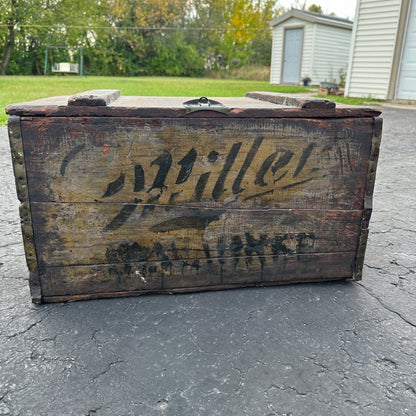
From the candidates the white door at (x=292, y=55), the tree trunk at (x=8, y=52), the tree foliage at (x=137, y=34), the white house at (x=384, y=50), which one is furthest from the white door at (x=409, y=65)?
the tree trunk at (x=8, y=52)

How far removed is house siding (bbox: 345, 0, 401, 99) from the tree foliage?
1760 centimetres

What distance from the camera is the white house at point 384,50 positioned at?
867 centimetres

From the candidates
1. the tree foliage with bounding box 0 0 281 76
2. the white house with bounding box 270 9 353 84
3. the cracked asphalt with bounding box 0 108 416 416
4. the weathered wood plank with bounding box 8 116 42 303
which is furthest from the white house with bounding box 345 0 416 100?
the tree foliage with bounding box 0 0 281 76

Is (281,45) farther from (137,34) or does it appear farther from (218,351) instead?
(218,351)

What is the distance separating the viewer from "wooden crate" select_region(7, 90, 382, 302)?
1.41 meters

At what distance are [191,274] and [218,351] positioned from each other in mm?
397

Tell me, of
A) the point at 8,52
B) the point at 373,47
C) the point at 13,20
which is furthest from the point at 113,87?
the point at 13,20

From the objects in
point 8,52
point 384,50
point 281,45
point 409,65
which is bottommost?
point 409,65

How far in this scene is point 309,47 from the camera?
16.5 m

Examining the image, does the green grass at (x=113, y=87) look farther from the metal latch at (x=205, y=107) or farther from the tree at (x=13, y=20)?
the tree at (x=13, y=20)

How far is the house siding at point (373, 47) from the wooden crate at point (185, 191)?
8.75m

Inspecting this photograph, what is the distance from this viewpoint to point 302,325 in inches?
57.1

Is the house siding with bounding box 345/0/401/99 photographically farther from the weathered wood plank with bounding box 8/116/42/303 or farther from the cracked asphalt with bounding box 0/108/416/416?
the weathered wood plank with bounding box 8/116/42/303

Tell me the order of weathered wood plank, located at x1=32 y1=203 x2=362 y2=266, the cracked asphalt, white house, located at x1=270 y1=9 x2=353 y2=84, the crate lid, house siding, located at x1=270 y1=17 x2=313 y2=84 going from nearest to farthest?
1. the cracked asphalt
2. the crate lid
3. weathered wood plank, located at x1=32 y1=203 x2=362 y2=266
4. white house, located at x1=270 y1=9 x2=353 y2=84
5. house siding, located at x1=270 y1=17 x2=313 y2=84
